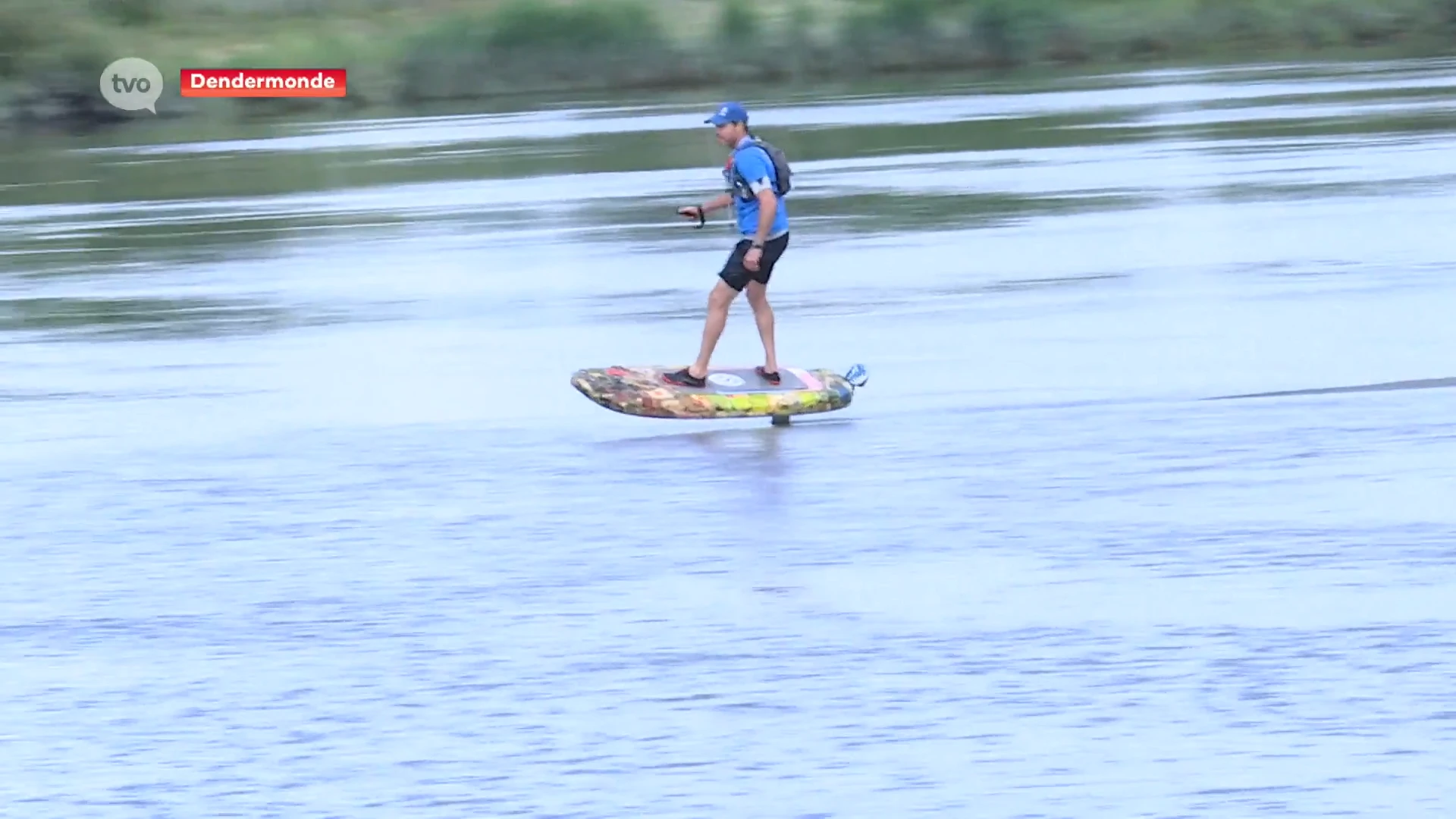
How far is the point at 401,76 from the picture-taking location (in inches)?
2542

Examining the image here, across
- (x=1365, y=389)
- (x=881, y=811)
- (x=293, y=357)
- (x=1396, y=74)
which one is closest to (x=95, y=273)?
(x=293, y=357)

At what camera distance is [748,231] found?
505 inches

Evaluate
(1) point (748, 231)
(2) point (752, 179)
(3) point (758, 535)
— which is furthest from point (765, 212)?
(3) point (758, 535)

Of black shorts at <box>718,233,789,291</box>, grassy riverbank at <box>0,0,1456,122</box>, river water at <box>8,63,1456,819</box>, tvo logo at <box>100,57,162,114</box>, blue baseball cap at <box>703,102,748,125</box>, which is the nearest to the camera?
river water at <box>8,63,1456,819</box>

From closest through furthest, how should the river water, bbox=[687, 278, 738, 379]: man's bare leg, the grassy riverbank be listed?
1. the river water
2. bbox=[687, 278, 738, 379]: man's bare leg
3. the grassy riverbank

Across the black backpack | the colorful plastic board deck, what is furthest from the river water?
the black backpack

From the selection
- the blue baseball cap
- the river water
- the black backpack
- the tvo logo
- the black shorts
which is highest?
the tvo logo

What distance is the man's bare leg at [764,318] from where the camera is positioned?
12750 mm

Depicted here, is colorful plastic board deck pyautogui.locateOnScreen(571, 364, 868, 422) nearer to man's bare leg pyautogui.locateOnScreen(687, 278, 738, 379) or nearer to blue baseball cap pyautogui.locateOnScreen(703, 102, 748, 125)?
man's bare leg pyautogui.locateOnScreen(687, 278, 738, 379)

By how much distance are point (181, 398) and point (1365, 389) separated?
6.48 m

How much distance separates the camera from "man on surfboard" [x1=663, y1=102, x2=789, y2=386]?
40.8ft

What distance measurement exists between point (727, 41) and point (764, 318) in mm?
55485

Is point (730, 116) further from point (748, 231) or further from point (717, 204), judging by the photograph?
point (717, 204)

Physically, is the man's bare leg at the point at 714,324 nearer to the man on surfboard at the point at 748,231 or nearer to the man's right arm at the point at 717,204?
the man on surfboard at the point at 748,231
